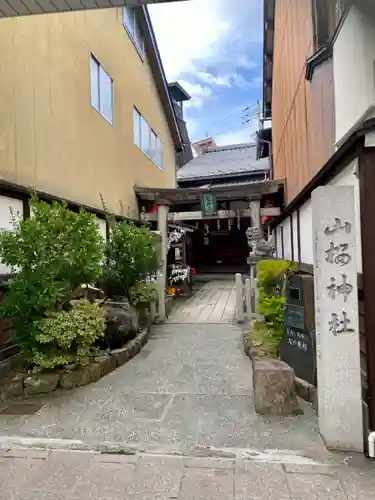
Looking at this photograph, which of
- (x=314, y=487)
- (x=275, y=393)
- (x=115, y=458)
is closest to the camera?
(x=314, y=487)

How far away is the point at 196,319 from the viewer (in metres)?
10.6

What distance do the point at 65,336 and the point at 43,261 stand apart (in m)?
1.11

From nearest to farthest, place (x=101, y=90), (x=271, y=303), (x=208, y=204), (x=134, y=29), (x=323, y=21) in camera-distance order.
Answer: (x=271, y=303)
(x=323, y=21)
(x=101, y=90)
(x=208, y=204)
(x=134, y=29)

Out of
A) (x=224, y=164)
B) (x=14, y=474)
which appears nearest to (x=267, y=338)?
(x=14, y=474)

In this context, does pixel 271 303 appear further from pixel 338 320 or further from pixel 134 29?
pixel 134 29

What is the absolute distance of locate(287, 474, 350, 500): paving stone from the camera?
2.82 metres

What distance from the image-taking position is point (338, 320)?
3576mm

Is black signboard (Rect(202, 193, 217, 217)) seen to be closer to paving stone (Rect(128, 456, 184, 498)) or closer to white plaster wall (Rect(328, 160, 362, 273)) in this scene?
white plaster wall (Rect(328, 160, 362, 273))

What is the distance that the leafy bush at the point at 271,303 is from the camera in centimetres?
607

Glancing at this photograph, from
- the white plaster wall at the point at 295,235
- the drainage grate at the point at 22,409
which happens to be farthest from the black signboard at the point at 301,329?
the drainage grate at the point at 22,409

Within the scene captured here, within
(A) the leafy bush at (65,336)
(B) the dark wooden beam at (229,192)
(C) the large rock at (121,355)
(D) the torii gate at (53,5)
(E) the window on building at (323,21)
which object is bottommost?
(C) the large rock at (121,355)

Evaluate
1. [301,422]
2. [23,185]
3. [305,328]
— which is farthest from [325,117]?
[23,185]

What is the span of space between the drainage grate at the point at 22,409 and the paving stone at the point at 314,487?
3171 mm

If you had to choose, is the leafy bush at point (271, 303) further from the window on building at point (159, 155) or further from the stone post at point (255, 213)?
the window on building at point (159, 155)
